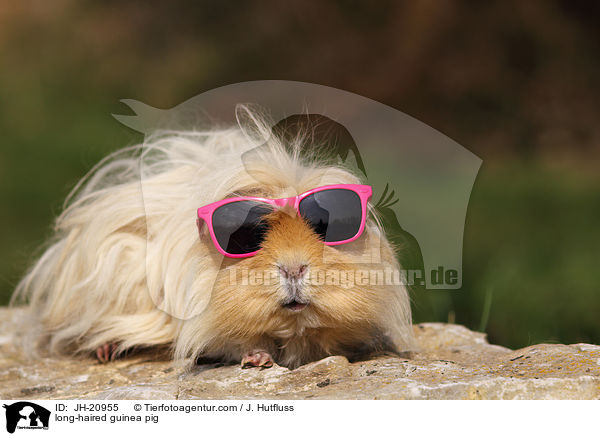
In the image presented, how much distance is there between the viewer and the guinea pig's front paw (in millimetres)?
1739

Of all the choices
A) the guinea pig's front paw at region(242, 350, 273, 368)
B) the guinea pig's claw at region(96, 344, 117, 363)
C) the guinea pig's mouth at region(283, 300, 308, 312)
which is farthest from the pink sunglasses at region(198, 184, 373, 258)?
the guinea pig's claw at region(96, 344, 117, 363)

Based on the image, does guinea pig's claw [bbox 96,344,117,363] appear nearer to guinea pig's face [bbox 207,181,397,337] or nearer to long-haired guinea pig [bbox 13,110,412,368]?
long-haired guinea pig [bbox 13,110,412,368]

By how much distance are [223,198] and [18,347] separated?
43.9 inches

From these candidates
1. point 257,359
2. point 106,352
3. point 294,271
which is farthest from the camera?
point 106,352

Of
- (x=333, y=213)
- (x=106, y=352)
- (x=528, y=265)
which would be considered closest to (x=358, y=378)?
(x=333, y=213)

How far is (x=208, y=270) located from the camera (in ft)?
5.73

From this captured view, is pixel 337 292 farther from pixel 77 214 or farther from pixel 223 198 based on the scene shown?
pixel 77 214

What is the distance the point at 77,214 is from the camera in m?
2.37

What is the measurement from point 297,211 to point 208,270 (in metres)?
0.28

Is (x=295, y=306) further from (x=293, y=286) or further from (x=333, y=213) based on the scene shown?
(x=333, y=213)

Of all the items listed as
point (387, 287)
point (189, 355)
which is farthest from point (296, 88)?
point (189, 355)

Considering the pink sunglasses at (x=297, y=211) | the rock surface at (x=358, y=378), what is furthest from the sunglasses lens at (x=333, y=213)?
the rock surface at (x=358, y=378)

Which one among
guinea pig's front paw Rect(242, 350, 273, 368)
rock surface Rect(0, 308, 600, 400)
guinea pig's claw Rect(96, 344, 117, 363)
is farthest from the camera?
→ guinea pig's claw Rect(96, 344, 117, 363)

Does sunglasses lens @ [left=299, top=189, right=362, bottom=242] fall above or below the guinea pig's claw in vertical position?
above
